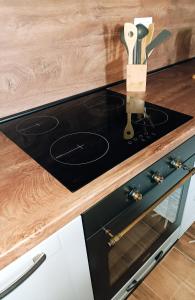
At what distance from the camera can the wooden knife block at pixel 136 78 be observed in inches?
38.8

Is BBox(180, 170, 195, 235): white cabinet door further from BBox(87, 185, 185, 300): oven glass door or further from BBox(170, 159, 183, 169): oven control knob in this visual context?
BBox(170, 159, 183, 169): oven control knob

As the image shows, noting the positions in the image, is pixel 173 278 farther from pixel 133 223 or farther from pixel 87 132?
pixel 87 132

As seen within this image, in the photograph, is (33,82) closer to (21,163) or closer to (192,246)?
(21,163)

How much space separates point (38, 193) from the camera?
1.75 feet

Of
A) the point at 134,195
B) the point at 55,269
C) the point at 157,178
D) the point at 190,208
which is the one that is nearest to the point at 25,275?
the point at 55,269

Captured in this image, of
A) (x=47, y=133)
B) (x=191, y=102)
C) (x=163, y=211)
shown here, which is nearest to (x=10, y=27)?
(x=47, y=133)

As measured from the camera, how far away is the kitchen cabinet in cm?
47

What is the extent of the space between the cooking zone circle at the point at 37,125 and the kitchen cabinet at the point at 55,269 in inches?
15.9

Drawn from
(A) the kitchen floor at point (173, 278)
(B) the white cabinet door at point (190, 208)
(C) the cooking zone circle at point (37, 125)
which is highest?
(C) the cooking zone circle at point (37, 125)

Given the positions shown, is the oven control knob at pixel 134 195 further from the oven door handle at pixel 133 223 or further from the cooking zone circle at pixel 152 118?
the cooking zone circle at pixel 152 118

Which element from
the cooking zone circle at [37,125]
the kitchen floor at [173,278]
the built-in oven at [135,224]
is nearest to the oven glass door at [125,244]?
the built-in oven at [135,224]

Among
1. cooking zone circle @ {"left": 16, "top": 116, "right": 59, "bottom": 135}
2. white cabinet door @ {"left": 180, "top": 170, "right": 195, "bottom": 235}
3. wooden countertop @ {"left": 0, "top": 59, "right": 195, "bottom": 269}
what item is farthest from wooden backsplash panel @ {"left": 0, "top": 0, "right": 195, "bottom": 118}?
white cabinet door @ {"left": 180, "top": 170, "right": 195, "bottom": 235}

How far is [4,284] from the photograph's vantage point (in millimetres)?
460

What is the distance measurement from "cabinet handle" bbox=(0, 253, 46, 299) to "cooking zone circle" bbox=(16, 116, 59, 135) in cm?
44
